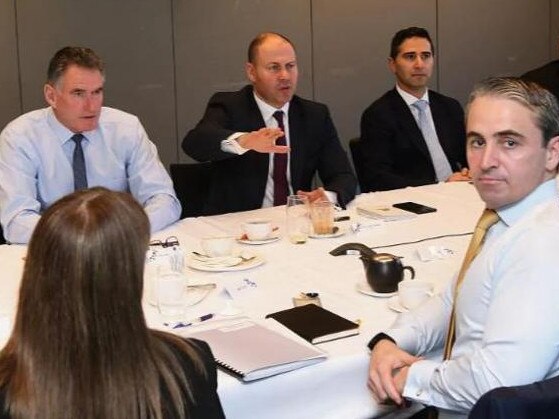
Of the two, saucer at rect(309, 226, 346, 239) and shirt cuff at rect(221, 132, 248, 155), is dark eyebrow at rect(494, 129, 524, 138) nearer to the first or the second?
saucer at rect(309, 226, 346, 239)

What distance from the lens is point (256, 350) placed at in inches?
70.7

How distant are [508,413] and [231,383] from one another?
622mm

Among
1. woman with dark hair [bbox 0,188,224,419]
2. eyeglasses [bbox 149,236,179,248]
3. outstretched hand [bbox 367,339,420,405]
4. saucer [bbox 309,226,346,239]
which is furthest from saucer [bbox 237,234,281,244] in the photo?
woman with dark hair [bbox 0,188,224,419]

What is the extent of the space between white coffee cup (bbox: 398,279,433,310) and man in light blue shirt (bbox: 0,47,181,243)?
122cm

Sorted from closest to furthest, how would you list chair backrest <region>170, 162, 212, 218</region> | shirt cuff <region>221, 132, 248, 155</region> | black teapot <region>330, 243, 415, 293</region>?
black teapot <region>330, 243, 415, 293</region>
shirt cuff <region>221, 132, 248, 155</region>
chair backrest <region>170, 162, 212, 218</region>

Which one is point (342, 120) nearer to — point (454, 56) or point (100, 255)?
point (454, 56)

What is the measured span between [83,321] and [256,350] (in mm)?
614

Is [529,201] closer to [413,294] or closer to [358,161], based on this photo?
[413,294]

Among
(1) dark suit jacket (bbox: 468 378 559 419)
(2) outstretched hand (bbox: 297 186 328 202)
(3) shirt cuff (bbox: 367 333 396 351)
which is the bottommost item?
(3) shirt cuff (bbox: 367 333 396 351)

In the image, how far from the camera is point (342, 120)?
238 inches

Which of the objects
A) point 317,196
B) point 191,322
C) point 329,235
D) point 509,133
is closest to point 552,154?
point 509,133

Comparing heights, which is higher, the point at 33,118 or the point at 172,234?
the point at 33,118

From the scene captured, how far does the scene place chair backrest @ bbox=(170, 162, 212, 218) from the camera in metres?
3.89

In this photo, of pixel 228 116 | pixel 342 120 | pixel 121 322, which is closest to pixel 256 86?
pixel 228 116
